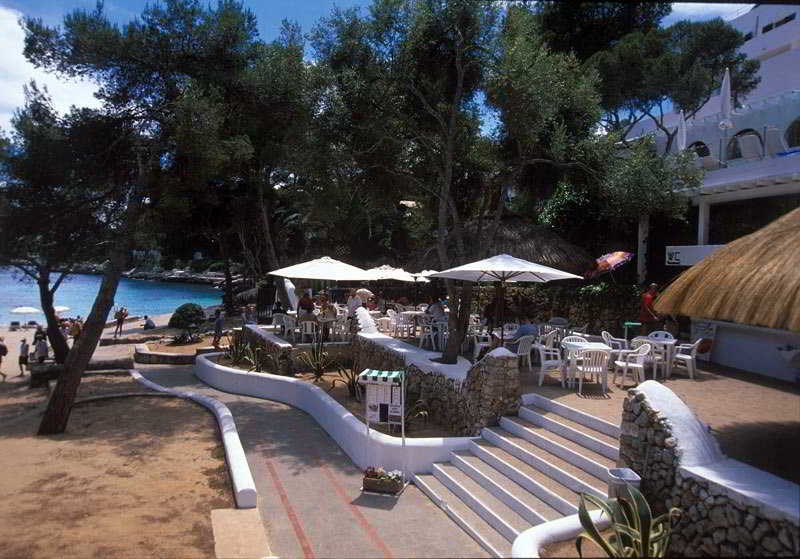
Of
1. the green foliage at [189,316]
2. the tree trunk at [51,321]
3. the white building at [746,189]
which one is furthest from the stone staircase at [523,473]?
the green foliage at [189,316]

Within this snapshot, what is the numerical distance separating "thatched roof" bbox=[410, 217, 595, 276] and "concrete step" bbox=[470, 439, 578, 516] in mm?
8199

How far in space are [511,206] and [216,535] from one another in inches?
702

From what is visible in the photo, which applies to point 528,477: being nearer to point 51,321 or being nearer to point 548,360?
point 548,360

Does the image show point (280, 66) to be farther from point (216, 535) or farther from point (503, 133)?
point (216, 535)

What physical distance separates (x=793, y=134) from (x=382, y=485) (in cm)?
1435

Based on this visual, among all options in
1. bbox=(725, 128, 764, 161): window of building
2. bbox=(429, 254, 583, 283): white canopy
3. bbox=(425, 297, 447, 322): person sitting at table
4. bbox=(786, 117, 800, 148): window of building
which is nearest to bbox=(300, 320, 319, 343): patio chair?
bbox=(425, 297, 447, 322): person sitting at table

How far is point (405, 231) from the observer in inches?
1436

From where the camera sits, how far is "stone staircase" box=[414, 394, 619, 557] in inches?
252

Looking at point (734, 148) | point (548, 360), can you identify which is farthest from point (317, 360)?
point (734, 148)

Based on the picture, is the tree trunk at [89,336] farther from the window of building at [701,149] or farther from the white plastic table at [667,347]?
the window of building at [701,149]

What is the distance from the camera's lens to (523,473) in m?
7.14

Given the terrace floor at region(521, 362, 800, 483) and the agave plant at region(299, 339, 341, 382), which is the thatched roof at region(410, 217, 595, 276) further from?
the agave plant at region(299, 339, 341, 382)

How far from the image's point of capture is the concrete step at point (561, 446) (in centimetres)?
671

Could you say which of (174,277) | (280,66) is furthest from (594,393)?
(174,277)
